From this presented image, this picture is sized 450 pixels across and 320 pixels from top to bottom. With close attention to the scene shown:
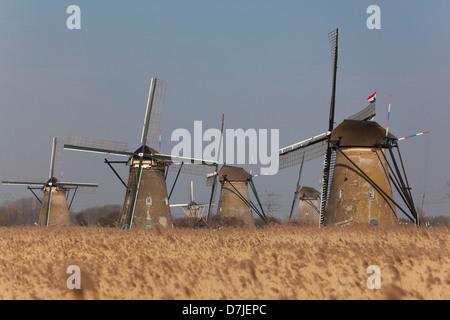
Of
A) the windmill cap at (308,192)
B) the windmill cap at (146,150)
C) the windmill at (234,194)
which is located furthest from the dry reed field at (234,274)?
the windmill cap at (308,192)

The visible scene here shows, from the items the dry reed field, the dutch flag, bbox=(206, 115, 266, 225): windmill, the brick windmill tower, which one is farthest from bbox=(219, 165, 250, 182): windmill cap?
the dry reed field

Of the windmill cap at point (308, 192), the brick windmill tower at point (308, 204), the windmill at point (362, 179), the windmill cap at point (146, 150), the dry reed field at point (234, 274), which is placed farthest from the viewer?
the windmill cap at point (308, 192)

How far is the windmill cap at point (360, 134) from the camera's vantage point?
67.3ft

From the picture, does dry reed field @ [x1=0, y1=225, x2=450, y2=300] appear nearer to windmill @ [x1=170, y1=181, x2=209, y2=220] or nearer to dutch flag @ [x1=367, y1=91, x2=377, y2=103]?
dutch flag @ [x1=367, y1=91, x2=377, y2=103]

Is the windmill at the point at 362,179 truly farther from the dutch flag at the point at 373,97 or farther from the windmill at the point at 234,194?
the windmill at the point at 234,194

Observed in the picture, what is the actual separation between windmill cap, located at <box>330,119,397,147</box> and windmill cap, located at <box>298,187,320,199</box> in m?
36.9

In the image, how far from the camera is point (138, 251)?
31.1 feet

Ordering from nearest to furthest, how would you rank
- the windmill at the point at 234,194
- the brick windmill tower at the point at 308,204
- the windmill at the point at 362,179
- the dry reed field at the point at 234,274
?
1. the dry reed field at the point at 234,274
2. the windmill at the point at 362,179
3. the windmill at the point at 234,194
4. the brick windmill tower at the point at 308,204

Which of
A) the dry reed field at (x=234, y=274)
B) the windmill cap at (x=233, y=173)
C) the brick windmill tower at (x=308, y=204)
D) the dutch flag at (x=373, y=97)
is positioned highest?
the dutch flag at (x=373, y=97)

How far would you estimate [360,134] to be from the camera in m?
20.7

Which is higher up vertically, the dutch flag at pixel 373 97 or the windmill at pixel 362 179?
the dutch flag at pixel 373 97

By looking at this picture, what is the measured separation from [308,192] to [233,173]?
19.4 metres

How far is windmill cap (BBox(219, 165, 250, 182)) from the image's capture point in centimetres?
4053

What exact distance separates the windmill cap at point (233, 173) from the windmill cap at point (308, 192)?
1831 cm
